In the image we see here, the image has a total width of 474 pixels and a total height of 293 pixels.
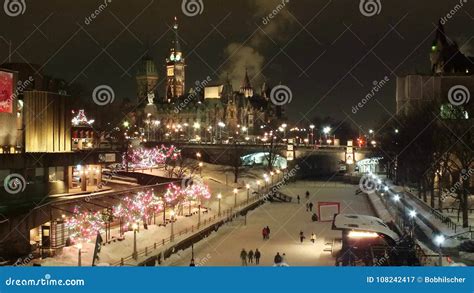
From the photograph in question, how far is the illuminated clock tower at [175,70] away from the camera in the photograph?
403 ft

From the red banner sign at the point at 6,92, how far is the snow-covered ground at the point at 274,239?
32.9 feet

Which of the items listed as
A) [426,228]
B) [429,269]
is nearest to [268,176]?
[426,228]

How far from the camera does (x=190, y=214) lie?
93.5 ft

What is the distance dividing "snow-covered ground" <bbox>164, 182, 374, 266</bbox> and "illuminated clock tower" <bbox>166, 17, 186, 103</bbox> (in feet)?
285

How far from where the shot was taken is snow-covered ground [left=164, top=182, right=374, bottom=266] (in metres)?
19.7

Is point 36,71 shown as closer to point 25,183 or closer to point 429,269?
point 25,183
